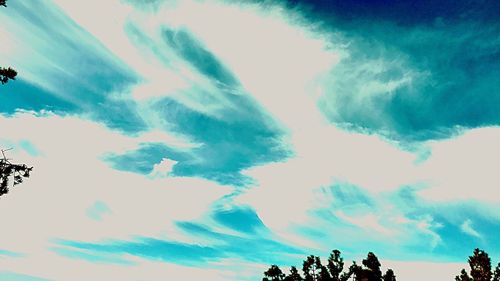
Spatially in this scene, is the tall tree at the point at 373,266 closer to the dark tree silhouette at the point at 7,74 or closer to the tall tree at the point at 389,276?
the tall tree at the point at 389,276

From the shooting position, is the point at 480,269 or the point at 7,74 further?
the point at 480,269

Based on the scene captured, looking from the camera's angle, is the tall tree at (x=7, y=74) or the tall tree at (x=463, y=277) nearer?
the tall tree at (x=7, y=74)

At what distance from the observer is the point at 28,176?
1670 cm

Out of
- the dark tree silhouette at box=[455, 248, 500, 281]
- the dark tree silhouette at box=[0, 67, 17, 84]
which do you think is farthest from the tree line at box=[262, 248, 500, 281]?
the dark tree silhouette at box=[0, 67, 17, 84]

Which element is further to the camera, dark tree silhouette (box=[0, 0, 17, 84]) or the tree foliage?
the tree foliage

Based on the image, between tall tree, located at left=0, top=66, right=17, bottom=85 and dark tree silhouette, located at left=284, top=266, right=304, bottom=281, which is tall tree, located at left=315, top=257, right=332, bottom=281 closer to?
dark tree silhouette, located at left=284, top=266, right=304, bottom=281

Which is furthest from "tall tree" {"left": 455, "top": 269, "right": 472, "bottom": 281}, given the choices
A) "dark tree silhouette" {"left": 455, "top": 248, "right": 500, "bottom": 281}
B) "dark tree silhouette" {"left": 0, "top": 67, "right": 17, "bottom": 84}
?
"dark tree silhouette" {"left": 0, "top": 67, "right": 17, "bottom": 84}

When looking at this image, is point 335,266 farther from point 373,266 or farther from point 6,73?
point 6,73

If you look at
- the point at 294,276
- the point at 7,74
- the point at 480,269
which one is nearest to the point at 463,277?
the point at 480,269

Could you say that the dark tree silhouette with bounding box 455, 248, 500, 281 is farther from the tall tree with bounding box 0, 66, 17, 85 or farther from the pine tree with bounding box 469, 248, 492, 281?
the tall tree with bounding box 0, 66, 17, 85

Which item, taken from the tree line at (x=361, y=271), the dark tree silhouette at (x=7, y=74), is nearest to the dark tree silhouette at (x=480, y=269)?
the tree line at (x=361, y=271)

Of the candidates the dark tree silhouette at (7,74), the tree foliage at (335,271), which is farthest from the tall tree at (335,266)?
the dark tree silhouette at (7,74)

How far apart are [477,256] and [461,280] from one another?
3438 millimetres

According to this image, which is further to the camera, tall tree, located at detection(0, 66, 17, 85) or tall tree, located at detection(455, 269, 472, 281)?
tall tree, located at detection(455, 269, 472, 281)
